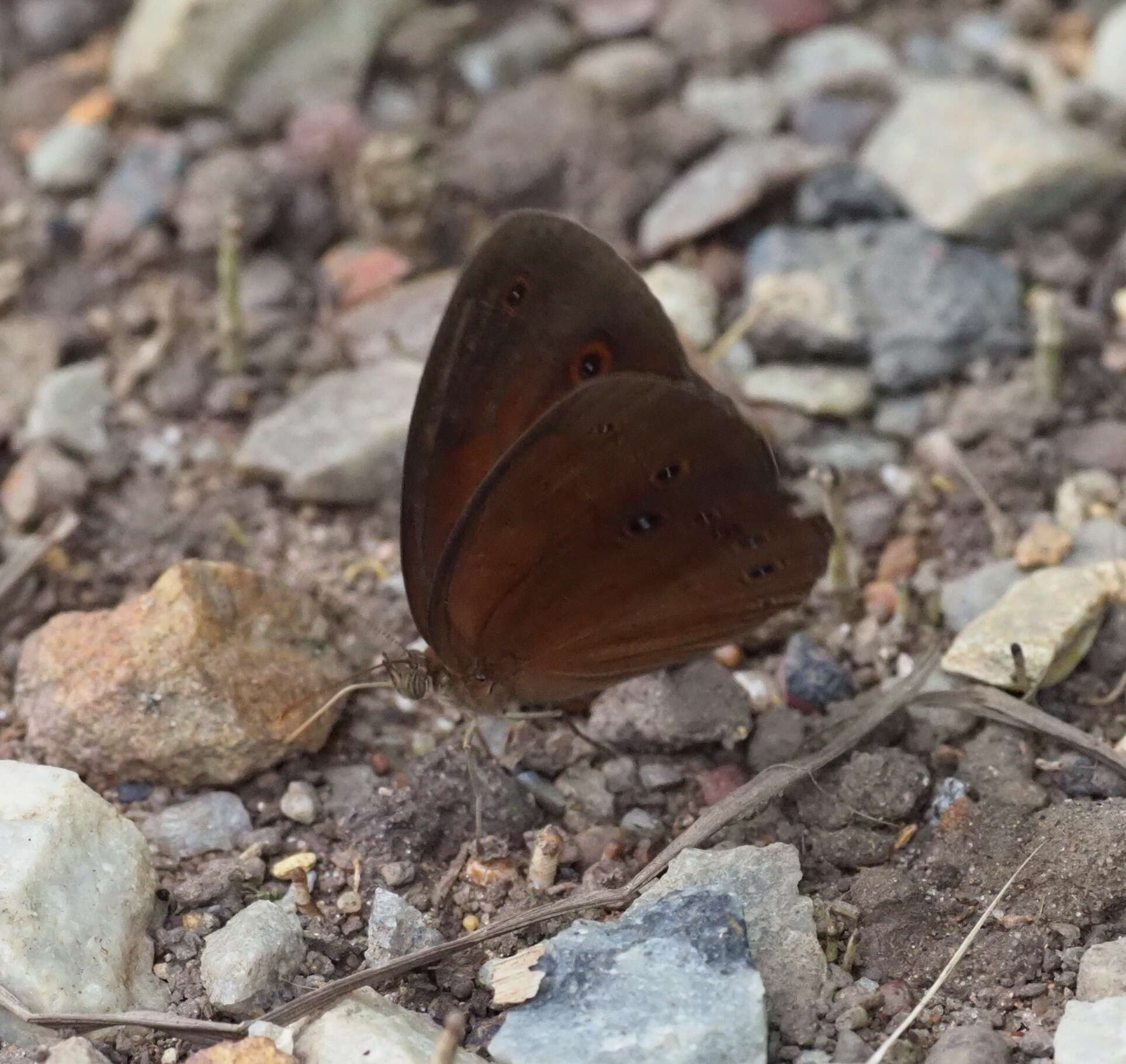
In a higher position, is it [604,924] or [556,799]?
[604,924]

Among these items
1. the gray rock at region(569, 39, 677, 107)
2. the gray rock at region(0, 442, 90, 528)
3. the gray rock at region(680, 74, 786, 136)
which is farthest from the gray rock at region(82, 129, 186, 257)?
the gray rock at region(680, 74, 786, 136)

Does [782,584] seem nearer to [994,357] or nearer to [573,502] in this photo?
[573,502]

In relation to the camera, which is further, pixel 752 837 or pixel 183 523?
pixel 183 523

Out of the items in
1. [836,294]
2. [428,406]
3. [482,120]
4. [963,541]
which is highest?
[428,406]

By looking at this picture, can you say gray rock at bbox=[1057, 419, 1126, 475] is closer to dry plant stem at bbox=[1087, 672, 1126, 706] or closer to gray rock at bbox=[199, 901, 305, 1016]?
dry plant stem at bbox=[1087, 672, 1126, 706]

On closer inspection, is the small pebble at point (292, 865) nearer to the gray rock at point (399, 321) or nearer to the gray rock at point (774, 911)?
the gray rock at point (774, 911)

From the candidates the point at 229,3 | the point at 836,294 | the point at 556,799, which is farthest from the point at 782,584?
the point at 229,3

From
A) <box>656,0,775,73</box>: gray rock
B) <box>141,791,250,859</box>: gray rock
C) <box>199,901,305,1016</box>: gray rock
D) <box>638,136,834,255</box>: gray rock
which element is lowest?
<box>141,791,250,859</box>: gray rock
